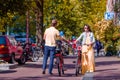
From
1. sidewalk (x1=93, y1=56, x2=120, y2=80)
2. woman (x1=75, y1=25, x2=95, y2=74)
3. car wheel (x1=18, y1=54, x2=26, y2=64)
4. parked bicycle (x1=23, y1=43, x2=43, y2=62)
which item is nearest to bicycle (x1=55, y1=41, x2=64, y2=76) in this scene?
woman (x1=75, y1=25, x2=95, y2=74)

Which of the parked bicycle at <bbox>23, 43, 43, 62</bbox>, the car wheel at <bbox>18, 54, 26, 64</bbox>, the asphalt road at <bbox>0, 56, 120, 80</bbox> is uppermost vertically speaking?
the parked bicycle at <bbox>23, 43, 43, 62</bbox>

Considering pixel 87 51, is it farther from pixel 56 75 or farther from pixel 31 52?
pixel 31 52

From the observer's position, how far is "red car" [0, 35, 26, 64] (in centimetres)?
2567

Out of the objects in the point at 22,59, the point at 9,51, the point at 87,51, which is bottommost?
the point at 22,59

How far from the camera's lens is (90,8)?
225ft

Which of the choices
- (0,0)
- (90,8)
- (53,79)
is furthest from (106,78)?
(90,8)

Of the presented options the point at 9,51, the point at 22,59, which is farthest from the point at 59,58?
the point at 22,59

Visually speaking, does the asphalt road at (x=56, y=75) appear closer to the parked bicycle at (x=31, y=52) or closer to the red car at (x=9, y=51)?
the red car at (x=9, y=51)

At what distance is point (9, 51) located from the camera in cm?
2581

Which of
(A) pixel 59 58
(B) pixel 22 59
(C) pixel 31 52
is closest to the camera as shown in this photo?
(A) pixel 59 58

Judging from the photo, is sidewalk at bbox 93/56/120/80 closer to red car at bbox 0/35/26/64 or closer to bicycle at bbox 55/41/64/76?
bicycle at bbox 55/41/64/76

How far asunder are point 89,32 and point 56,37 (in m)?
1.58

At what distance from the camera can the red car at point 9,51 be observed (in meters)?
25.7

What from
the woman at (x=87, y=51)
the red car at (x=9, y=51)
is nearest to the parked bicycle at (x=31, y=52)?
the red car at (x=9, y=51)
